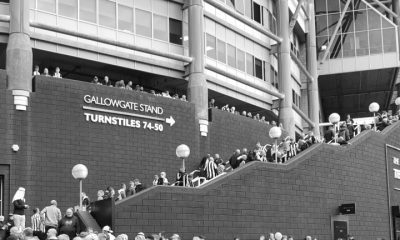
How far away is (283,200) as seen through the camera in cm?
2816

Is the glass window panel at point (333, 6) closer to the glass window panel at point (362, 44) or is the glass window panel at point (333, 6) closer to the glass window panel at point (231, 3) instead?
the glass window panel at point (362, 44)

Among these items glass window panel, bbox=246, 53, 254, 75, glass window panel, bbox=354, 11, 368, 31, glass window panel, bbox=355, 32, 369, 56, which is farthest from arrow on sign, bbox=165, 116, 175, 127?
glass window panel, bbox=354, 11, 368, 31

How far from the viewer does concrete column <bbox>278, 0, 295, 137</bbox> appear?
45.5 metres

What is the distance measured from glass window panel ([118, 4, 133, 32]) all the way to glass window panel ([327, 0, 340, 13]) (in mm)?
30758

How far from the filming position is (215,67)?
38.6m

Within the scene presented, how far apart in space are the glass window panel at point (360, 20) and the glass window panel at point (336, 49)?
1.92 metres

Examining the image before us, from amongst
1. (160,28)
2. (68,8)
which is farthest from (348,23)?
(68,8)

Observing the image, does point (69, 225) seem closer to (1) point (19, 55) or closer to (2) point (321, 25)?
(1) point (19, 55)

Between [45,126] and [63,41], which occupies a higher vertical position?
[63,41]

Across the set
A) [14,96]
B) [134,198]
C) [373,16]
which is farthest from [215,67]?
[373,16]

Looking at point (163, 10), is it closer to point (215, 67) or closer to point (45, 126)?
point (215, 67)

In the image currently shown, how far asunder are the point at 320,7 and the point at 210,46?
2538cm

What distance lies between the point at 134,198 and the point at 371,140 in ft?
52.8

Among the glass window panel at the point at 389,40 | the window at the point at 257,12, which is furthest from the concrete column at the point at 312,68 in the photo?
the window at the point at 257,12
